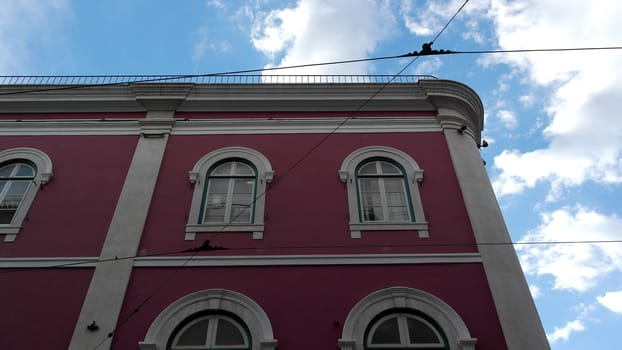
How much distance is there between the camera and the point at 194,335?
24.1ft

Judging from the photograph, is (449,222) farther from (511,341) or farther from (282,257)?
(282,257)

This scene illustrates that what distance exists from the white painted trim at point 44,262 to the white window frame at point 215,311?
182 centimetres

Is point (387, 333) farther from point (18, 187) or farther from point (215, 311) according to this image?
point (18, 187)

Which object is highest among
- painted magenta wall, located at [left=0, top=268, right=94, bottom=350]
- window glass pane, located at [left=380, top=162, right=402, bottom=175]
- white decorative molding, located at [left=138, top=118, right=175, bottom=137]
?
white decorative molding, located at [left=138, top=118, right=175, bottom=137]

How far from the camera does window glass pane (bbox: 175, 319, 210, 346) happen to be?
727 centimetres

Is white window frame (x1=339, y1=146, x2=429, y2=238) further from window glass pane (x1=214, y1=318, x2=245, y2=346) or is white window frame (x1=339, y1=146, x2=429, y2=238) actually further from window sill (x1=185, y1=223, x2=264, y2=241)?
window glass pane (x1=214, y1=318, x2=245, y2=346)

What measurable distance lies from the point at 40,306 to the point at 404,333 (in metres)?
5.90

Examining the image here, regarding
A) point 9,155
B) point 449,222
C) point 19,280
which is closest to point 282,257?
point 449,222

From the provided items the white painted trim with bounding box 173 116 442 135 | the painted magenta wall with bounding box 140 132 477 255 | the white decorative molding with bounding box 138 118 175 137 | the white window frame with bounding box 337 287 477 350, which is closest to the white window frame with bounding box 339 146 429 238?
the painted magenta wall with bounding box 140 132 477 255

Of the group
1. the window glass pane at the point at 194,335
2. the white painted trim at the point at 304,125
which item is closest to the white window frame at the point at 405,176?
the white painted trim at the point at 304,125

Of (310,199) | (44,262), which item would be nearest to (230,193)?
(310,199)

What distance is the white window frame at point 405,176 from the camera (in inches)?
338

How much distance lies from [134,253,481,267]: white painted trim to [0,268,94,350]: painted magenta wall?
1077mm

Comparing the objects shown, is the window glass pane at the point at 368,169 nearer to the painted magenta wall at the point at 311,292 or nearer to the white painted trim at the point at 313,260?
the white painted trim at the point at 313,260
